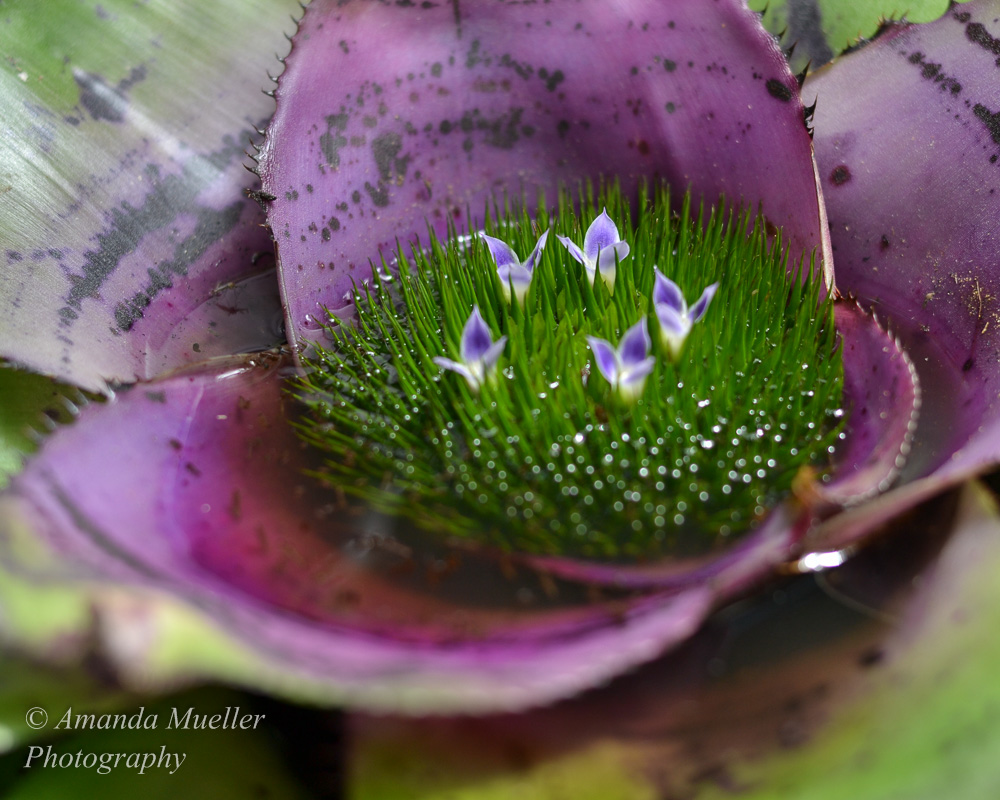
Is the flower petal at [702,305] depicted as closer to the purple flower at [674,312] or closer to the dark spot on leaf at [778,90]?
the purple flower at [674,312]

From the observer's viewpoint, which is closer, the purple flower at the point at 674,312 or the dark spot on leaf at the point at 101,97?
the purple flower at the point at 674,312

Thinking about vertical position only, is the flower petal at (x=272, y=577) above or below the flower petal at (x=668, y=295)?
below

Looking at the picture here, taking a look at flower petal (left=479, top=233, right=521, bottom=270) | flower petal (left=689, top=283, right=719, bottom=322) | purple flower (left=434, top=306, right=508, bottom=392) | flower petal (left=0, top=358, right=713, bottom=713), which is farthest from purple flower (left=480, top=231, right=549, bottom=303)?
flower petal (left=0, top=358, right=713, bottom=713)

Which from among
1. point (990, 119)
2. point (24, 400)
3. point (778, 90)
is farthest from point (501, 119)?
point (24, 400)

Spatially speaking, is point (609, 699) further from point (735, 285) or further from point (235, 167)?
point (235, 167)

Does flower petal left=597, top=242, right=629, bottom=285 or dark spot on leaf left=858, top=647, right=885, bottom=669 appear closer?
dark spot on leaf left=858, top=647, right=885, bottom=669

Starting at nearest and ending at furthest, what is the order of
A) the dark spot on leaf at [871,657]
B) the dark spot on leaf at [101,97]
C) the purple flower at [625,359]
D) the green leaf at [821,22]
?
1. the dark spot on leaf at [871,657]
2. the purple flower at [625,359]
3. the dark spot on leaf at [101,97]
4. the green leaf at [821,22]

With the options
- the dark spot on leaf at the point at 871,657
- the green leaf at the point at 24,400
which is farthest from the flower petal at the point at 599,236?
the green leaf at the point at 24,400

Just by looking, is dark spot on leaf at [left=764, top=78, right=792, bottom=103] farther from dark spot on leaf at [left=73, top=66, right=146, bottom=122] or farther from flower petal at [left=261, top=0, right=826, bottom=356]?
dark spot on leaf at [left=73, top=66, right=146, bottom=122]
